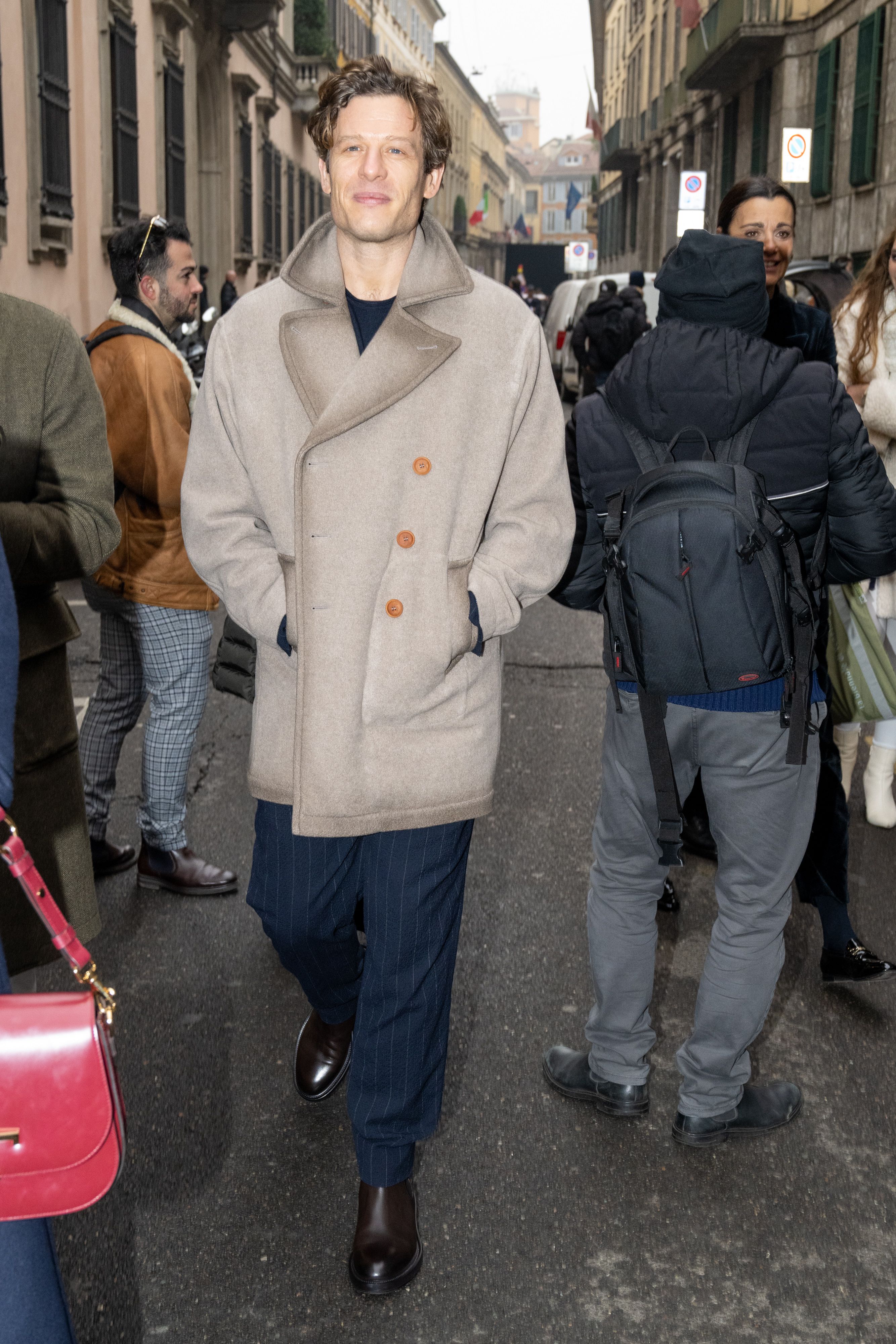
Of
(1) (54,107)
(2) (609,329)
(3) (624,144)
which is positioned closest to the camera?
(2) (609,329)

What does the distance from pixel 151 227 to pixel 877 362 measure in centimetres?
222

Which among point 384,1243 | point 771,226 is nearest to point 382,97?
point 771,226

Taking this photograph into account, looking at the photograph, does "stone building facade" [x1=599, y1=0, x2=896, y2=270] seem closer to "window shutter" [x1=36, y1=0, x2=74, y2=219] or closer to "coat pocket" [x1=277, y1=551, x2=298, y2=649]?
"coat pocket" [x1=277, y1=551, x2=298, y2=649]

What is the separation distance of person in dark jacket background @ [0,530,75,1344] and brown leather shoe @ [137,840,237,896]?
9.04 ft

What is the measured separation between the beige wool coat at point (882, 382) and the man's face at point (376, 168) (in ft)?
6.82

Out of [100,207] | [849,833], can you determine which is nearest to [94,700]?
[849,833]

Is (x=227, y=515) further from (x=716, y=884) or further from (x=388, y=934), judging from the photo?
(x=716, y=884)

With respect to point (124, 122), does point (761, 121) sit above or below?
above

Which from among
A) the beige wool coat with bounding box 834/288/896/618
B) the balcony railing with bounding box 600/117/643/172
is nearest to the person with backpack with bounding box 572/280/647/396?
the beige wool coat with bounding box 834/288/896/618

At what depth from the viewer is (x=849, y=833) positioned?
15.7 ft

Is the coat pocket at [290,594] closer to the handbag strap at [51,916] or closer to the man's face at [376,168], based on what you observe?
the man's face at [376,168]

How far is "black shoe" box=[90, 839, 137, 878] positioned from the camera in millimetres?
4352

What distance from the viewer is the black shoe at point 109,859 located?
435cm

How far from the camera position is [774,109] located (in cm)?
2397
